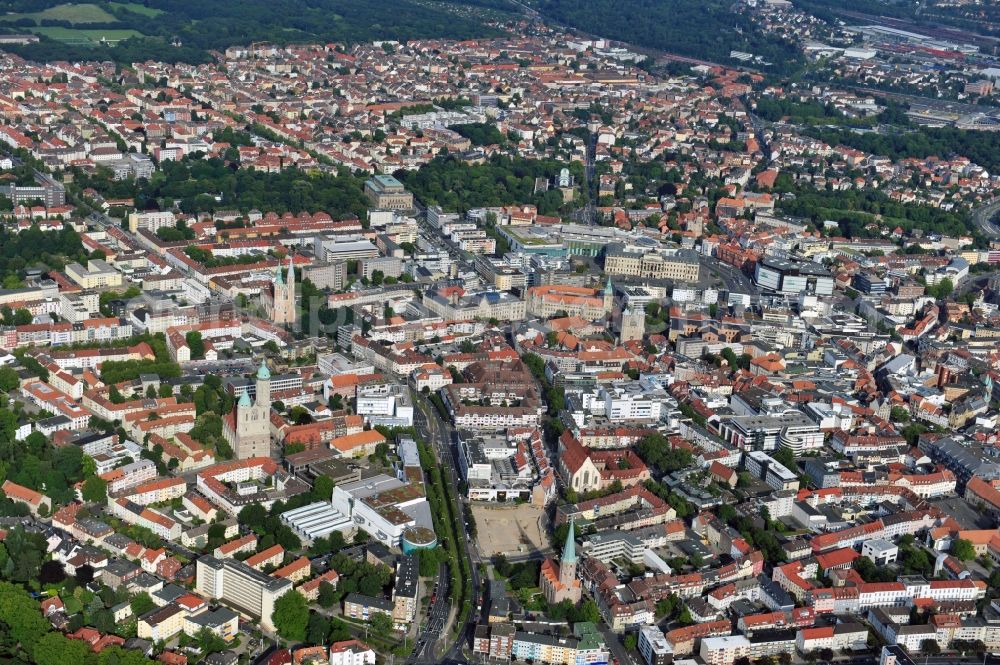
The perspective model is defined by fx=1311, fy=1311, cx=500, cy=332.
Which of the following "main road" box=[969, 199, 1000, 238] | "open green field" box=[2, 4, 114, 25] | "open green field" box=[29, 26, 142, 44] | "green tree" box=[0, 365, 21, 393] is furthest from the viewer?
"open green field" box=[2, 4, 114, 25]

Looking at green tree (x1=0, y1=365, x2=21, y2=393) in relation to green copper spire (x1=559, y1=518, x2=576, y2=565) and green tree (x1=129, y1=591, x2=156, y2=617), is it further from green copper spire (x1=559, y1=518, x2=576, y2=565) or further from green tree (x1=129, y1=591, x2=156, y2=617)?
green copper spire (x1=559, y1=518, x2=576, y2=565)

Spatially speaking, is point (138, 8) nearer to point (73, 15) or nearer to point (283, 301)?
point (73, 15)

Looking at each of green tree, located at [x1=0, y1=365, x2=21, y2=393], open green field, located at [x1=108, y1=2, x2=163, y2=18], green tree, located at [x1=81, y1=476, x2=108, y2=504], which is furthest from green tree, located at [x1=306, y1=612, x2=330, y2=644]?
open green field, located at [x1=108, y1=2, x2=163, y2=18]

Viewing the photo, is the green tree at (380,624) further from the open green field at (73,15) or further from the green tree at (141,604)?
the open green field at (73,15)

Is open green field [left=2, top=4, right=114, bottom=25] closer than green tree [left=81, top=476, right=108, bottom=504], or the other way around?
green tree [left=81, top=476, right=108, bottom=504]

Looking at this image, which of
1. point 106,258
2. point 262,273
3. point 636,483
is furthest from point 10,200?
point 636,483

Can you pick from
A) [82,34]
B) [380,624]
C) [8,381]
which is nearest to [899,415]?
[380,624]
